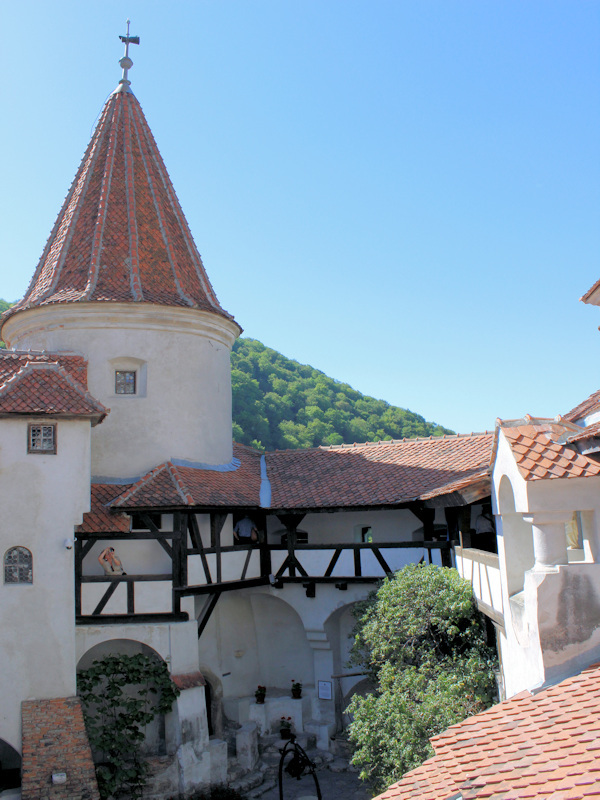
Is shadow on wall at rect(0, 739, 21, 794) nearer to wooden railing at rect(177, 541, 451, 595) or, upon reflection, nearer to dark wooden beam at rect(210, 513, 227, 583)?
wooden railing at rect(177, 541, 451, 595)

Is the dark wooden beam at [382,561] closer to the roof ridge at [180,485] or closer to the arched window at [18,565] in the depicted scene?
the roof ridge at [180,485]

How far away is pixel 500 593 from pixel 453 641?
2.74 meters

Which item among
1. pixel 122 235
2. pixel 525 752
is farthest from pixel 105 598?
pixel 525 752

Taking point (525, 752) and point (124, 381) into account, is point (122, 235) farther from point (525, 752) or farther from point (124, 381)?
point (525, 752)

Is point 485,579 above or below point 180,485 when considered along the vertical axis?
below

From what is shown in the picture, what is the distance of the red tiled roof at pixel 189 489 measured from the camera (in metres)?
14.1

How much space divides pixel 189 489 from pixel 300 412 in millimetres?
23325

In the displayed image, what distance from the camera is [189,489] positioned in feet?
48.0

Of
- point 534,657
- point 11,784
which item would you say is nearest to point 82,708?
point 11,784

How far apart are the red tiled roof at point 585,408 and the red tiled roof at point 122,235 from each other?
8.93 metres

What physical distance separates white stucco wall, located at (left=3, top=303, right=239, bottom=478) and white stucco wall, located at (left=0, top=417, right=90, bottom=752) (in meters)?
2.33

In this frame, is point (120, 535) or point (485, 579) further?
point (120, 535)

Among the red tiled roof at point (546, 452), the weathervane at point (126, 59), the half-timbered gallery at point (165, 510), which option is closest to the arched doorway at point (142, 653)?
the half-timbered gallery at point (165, 510)

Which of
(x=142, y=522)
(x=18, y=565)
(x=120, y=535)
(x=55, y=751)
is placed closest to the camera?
(x=55, y=751)
